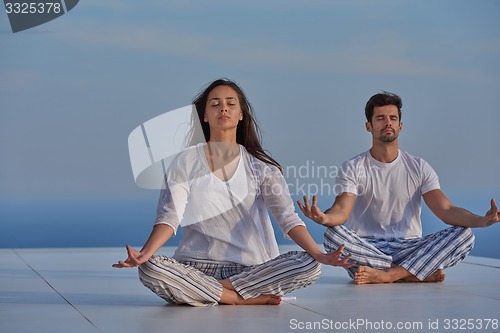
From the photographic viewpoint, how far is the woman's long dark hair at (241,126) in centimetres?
394

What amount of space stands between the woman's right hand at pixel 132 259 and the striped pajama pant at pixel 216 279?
0.09 meters

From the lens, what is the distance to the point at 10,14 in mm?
8438

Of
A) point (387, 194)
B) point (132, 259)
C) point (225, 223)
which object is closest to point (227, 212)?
point (225, 223)

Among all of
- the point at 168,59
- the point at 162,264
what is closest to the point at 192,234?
the point at 162,264

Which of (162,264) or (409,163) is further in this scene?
(409,163)

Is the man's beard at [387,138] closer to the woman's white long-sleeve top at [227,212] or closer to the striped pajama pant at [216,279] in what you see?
the woman's white long-sleeve top at [227,212]

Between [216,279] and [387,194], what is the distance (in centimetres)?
137

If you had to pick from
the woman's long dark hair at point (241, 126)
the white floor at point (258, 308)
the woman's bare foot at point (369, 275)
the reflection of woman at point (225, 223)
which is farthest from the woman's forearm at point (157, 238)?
the woman's bare foot at point (369, 275)

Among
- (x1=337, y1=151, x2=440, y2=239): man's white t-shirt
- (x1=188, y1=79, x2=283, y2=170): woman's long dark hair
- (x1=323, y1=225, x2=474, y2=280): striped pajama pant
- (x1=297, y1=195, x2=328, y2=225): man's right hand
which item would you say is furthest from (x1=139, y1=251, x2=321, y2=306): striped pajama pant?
(x1=337, y1=151, x2=440, y2=239): man's white t-shirt

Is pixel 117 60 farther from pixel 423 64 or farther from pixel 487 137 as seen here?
pixel 487 137

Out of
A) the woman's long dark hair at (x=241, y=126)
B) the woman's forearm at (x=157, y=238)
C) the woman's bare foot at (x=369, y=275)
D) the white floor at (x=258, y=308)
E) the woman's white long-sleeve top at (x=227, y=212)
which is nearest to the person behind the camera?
the white floor at (x=258, y=308)

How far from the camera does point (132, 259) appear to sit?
11.1 feet

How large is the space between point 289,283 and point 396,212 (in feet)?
4.18

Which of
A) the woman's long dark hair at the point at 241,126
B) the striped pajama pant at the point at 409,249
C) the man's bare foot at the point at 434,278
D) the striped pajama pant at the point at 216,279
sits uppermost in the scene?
the woman's long dark hair at the point at 241,126
